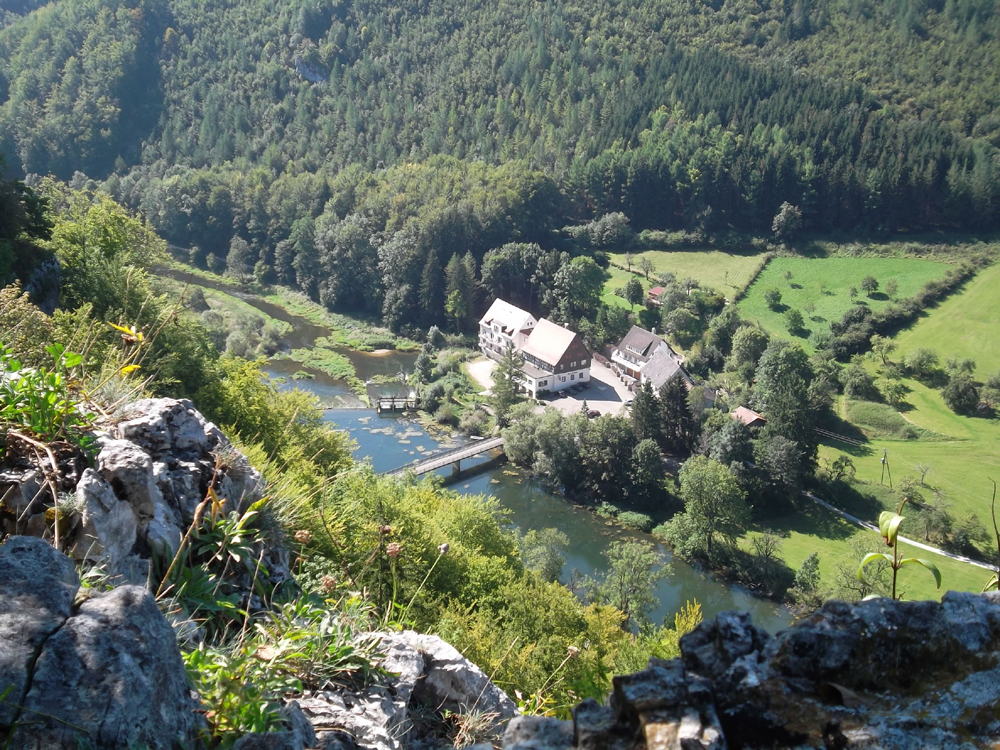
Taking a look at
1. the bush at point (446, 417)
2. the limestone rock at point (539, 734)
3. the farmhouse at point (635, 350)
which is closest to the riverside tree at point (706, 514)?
the farmhouse at point (635, 350)

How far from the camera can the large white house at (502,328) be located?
51.3m

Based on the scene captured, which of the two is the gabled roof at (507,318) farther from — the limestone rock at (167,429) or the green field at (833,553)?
the limestone rock at (167,429)

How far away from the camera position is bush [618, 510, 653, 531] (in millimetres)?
35062

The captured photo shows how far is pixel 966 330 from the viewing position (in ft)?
168

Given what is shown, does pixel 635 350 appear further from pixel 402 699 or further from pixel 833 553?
pixel 402 699

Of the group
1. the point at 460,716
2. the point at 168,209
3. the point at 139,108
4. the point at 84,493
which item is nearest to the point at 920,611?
the point at 460,716

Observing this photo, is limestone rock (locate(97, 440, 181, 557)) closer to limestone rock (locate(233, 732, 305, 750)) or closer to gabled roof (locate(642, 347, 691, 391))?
limestone rock (locate(233, 732, 305, 750))

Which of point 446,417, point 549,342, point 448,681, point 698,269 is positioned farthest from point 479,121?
point 448,681

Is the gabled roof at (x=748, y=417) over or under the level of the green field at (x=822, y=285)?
under

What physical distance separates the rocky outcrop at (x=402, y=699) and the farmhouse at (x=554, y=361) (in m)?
40.1

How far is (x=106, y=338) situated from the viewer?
13.3 metres

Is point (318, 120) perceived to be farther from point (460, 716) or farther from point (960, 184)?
point (460, 716)

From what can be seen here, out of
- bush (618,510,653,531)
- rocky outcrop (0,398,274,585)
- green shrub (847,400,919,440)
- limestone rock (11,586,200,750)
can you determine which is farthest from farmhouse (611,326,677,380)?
limestone rock (11,586,200,750)

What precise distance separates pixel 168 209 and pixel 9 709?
79606mm
